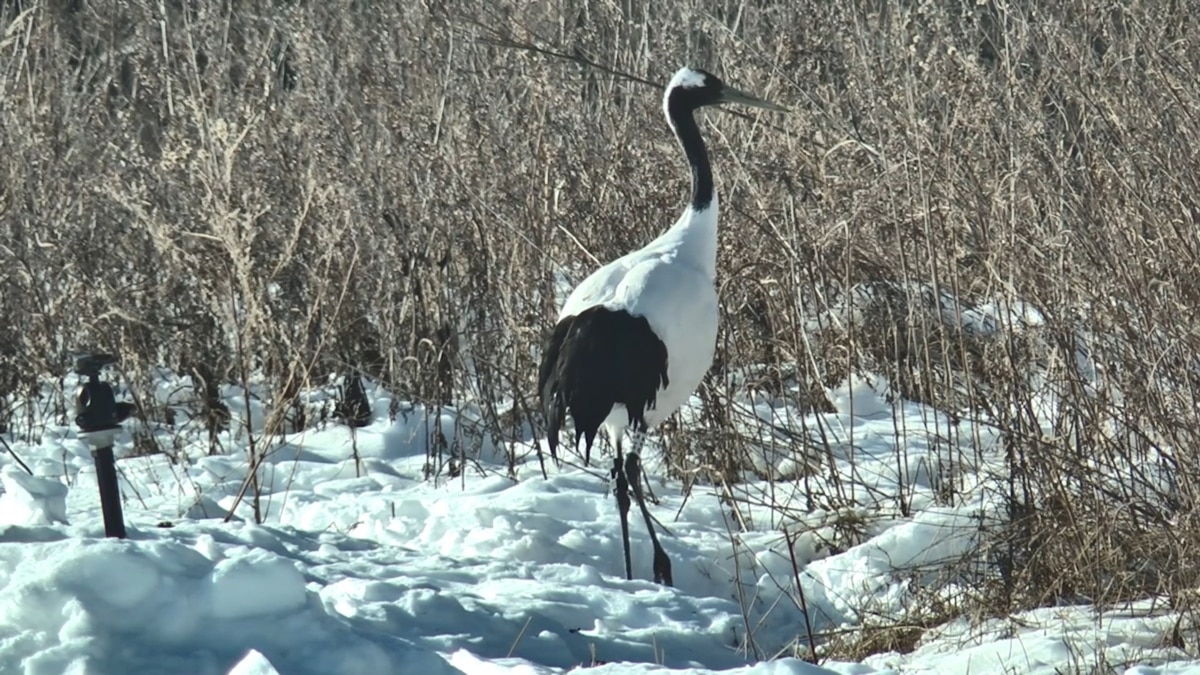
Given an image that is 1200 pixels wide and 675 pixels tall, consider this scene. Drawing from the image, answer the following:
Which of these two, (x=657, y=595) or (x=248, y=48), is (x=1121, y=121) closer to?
(x=657, y=595)

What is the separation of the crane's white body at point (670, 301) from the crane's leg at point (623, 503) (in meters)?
0.10

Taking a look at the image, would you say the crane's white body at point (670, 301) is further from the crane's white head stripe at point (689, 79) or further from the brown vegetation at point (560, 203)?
the crane's white head stripe at point (689, 79)

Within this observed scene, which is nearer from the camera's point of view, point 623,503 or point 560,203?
point 623,503

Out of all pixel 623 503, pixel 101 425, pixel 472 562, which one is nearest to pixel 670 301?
pixel 623 503

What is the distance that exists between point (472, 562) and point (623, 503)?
683mm

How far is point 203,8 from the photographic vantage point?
7.01 metres

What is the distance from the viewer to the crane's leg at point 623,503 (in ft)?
16.5

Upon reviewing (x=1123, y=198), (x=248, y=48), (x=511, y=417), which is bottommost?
(x=511, y=417)

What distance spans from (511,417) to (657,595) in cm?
189

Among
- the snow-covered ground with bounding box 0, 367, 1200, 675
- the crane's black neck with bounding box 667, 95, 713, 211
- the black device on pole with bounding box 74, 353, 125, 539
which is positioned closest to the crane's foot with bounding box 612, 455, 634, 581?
the snow-covered ground with bounding box 0, 367, 1200, 675

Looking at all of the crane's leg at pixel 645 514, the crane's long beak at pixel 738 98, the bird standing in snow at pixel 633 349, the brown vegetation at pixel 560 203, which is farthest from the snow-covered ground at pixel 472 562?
the crane's long beak at pixel 738 98

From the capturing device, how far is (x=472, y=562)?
183 inches

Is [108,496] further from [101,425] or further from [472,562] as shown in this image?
[472,562]

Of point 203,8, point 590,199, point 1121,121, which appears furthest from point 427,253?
point 1121,121
